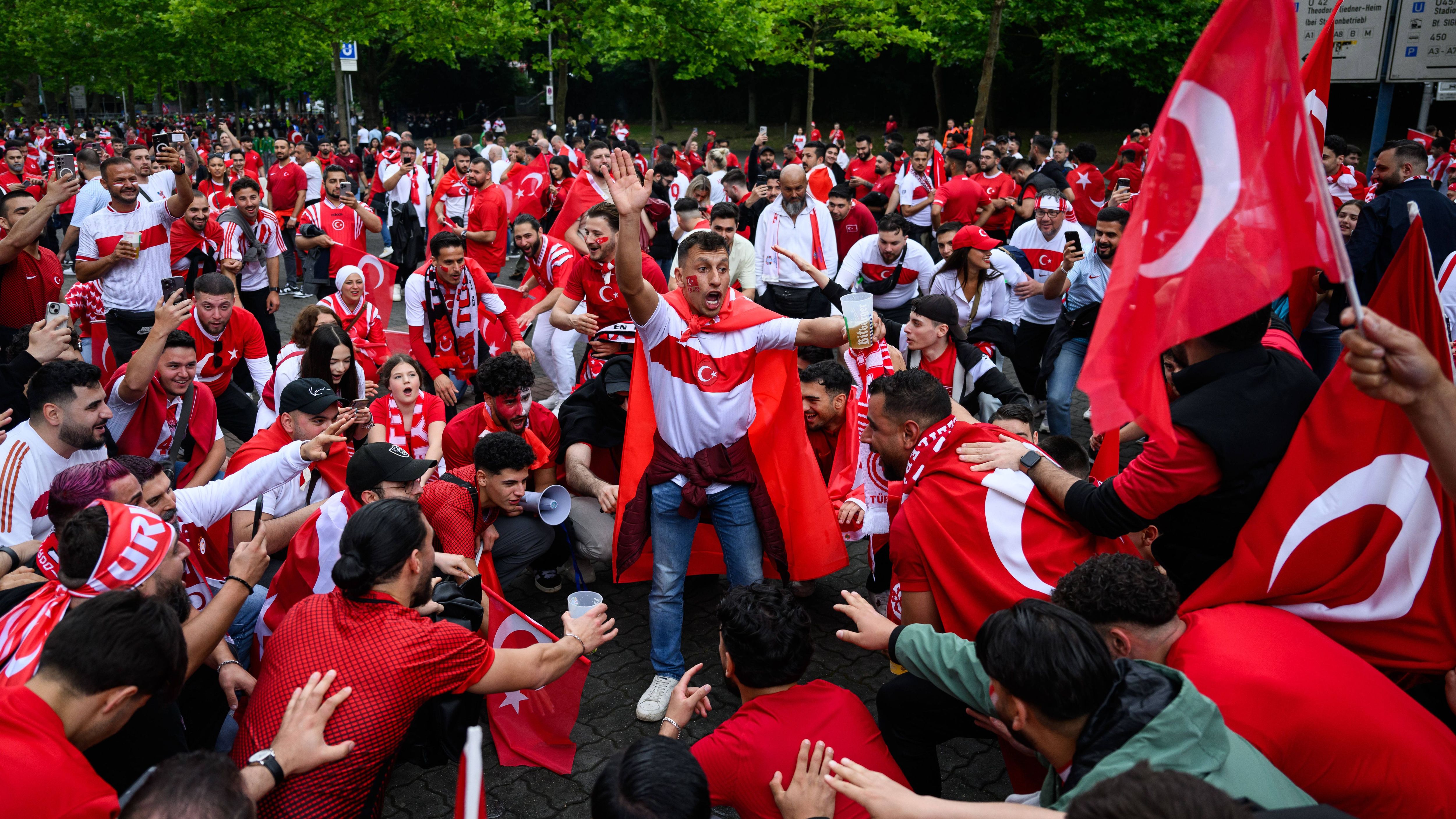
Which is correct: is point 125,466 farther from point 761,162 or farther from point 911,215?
point 761,162

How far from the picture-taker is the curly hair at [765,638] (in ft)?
Result: 9.94

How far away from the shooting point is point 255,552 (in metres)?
3.38

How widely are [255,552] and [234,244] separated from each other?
648 centimetres

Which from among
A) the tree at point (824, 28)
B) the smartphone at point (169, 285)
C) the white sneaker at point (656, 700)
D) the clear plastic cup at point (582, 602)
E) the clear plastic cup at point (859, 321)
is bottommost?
the white sneaker at point (656, 700)

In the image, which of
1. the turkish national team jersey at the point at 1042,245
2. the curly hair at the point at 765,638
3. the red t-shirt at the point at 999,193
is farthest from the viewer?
the red t-shirt at the point at 999,193

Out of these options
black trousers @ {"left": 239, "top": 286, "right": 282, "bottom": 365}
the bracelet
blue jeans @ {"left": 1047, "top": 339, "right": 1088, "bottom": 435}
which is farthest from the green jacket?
black trousers @ {"left": 239, "top": 286, "right": 282, "bottom": 365}

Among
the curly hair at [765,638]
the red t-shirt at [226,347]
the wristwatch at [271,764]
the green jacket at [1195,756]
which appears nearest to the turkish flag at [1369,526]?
the green jacket at [1195,756]

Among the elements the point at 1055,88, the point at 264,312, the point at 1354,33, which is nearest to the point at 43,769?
the point at 264,312

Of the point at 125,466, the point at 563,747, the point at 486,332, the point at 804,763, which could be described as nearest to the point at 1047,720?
the point at 804,763

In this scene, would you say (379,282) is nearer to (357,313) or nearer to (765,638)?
(357,313)

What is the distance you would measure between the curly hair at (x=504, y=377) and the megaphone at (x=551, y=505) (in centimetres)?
60

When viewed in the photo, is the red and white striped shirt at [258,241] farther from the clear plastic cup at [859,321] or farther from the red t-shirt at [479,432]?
the clear plastic cup at [859,321]

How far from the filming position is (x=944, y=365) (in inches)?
232

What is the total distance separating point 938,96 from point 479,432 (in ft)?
121
